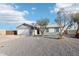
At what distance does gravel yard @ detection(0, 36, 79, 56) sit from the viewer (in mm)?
5223

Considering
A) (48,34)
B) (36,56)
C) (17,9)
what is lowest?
(36,56)

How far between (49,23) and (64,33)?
285 mm

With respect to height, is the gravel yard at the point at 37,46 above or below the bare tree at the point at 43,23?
below

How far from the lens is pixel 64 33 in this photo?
5250 millimetres

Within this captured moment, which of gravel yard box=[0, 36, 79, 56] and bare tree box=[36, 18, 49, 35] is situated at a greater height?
bare tree box=[36, 18, 49, 35]

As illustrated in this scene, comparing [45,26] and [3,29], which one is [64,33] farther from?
[3,29]

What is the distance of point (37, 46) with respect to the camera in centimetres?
527

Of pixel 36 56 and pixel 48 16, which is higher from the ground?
pixel 48 16

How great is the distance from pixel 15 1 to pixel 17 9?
14 centimetres

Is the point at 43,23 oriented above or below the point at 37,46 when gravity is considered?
→ above

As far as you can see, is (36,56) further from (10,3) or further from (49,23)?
(10,3)

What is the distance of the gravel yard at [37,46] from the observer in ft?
17.1

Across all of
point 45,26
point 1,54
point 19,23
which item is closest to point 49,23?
point 45,26

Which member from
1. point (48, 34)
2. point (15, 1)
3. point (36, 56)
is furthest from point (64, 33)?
point (15, 1)
